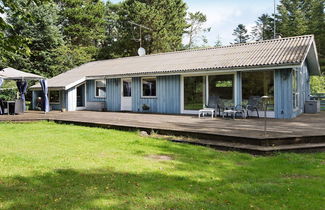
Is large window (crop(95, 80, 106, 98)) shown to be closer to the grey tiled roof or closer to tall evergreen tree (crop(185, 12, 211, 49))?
the grey tiled roof

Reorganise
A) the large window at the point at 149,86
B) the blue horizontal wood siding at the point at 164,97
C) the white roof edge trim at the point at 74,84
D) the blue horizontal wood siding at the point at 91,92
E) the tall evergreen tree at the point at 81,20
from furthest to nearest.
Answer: the tall evergreen tree at the point at 81,20 < the blue horizontal wood siding at the point at 91,92 < the white roof edge trim at the point at 74,84 < the large window at the point at 149,86 < the blue horizontal wood siding at the point at 164,97

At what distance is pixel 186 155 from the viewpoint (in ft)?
17.9

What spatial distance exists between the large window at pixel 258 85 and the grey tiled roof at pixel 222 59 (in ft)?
1.67

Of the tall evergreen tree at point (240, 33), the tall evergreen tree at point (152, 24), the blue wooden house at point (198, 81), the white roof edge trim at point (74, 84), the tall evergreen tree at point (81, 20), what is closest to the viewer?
the blue wooden house at point (198, 81)

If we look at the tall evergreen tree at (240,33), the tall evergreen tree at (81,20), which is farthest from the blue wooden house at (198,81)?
the tall evergreen tree at (240,33)

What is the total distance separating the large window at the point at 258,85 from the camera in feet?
33.7

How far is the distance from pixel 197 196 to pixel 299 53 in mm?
8574

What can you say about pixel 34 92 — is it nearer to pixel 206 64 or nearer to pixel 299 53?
pixel 206 64

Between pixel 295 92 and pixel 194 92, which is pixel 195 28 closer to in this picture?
pixel 194 92

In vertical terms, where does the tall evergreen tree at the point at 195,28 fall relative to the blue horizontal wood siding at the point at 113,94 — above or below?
above

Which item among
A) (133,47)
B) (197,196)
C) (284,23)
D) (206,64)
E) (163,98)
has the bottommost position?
(197,196)

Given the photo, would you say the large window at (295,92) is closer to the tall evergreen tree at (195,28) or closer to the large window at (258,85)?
the large window at (258,85)

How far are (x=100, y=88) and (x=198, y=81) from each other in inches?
267

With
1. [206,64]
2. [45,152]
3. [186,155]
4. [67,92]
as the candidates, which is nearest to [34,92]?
[67,92]
